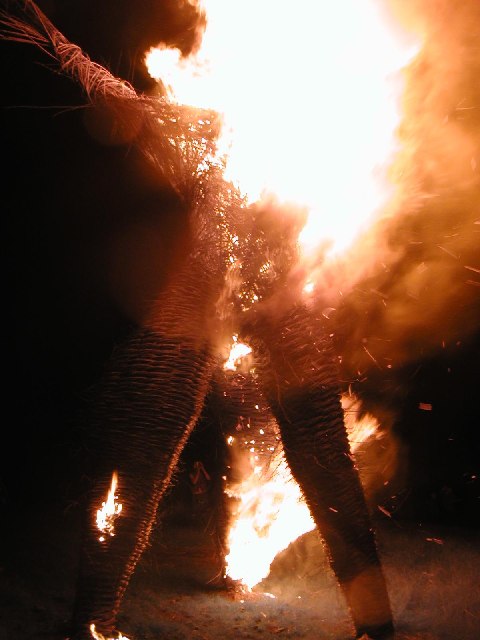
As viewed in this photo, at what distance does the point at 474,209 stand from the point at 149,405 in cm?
254

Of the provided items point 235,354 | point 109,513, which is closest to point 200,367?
point 109,513

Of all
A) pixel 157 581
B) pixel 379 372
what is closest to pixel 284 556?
pixel 157 581


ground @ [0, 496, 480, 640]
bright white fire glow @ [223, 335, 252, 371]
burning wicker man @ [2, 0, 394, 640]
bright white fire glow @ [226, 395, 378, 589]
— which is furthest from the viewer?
bright white fire glow @ [226, 395, 378, 589]

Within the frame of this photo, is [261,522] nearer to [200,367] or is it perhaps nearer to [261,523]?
[261,523]

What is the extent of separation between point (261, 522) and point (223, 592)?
79 centimetres

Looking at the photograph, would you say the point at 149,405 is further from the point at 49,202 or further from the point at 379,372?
the point at 379,372

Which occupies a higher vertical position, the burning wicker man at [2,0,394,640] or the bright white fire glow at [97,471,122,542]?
the burning wicker man at [2,0,394,640]

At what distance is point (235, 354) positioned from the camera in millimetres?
4293

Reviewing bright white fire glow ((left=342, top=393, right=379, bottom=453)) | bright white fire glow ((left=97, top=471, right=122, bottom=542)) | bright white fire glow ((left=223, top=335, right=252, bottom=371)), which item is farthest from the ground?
bright white fire glow ((left=223, top=335, right=252, bottom=371))

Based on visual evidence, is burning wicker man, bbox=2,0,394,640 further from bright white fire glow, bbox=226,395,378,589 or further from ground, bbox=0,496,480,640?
bright white fire glow, bbox=226,395,378,589

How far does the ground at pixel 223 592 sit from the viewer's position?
3.06 metres

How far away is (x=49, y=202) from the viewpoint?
3.79 meters

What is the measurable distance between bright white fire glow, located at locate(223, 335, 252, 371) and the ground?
75.9 inches

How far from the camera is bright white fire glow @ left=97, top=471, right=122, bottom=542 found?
2770 mm
